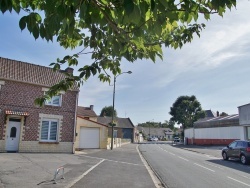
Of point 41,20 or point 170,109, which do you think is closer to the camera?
point 41,20

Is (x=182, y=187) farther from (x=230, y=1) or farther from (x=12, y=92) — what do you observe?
(x=12, y=92)

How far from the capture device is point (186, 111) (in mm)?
89312

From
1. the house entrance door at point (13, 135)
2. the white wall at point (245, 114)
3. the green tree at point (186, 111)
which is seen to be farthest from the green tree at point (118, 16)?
the green tree at point (186, 111)

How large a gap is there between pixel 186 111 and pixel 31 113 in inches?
2777

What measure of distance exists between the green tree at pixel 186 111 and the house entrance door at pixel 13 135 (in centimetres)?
6927

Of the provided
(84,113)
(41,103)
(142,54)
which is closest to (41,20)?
(142,54)

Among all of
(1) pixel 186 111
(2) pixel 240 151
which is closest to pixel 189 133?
(1) pixel 186 111

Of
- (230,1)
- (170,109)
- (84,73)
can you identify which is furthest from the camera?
(170,109)

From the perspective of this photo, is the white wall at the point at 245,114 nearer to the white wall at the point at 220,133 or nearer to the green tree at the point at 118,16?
the white wall at the point at 220,133

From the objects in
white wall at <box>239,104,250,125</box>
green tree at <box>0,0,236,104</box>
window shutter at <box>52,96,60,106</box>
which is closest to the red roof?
window shutter at <box>52,96,60,106</box>

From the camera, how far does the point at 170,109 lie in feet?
303

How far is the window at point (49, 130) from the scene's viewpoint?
24.9 metres

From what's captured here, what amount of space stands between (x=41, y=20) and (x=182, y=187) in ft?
31.2

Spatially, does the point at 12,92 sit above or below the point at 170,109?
below
